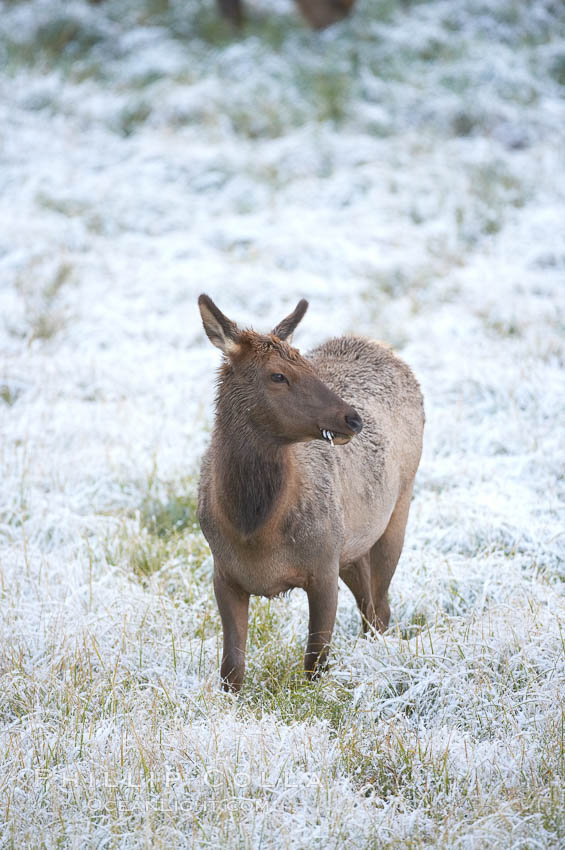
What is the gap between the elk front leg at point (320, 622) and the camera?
13.3ft

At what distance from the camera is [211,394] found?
305 inches

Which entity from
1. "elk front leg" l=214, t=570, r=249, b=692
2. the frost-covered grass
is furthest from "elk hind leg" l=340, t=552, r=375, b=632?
"elk front leg" l=214, t=570, r=249, b=692

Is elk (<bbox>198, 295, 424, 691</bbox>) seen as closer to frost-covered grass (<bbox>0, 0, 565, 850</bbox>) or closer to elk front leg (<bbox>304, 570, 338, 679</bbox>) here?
elk front leg (<bbox>304, 570, 338, 679</bbox>)

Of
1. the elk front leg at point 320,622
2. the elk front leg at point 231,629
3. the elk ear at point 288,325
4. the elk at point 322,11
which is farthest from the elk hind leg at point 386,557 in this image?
the elk at point 322,11

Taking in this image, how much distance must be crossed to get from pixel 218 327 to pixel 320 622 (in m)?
1.40

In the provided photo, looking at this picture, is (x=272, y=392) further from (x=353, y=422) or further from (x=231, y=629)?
(x=231, y=629)

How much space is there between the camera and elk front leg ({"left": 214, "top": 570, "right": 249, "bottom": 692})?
13.3 ft

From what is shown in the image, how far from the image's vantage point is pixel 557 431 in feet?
21.7

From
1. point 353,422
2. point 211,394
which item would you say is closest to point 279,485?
point 353,422

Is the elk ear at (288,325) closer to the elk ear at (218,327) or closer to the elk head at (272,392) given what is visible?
the elk head at (272,392)

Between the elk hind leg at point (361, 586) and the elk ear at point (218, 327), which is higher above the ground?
the elk ear at point (218, 327)

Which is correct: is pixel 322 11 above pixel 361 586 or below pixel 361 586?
above

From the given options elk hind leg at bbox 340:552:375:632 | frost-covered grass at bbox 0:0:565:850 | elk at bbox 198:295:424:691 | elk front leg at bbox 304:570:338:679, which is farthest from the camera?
elk hind leg at bbox 340:552:375:632

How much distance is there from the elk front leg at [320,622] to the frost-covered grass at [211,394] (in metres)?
0.09
